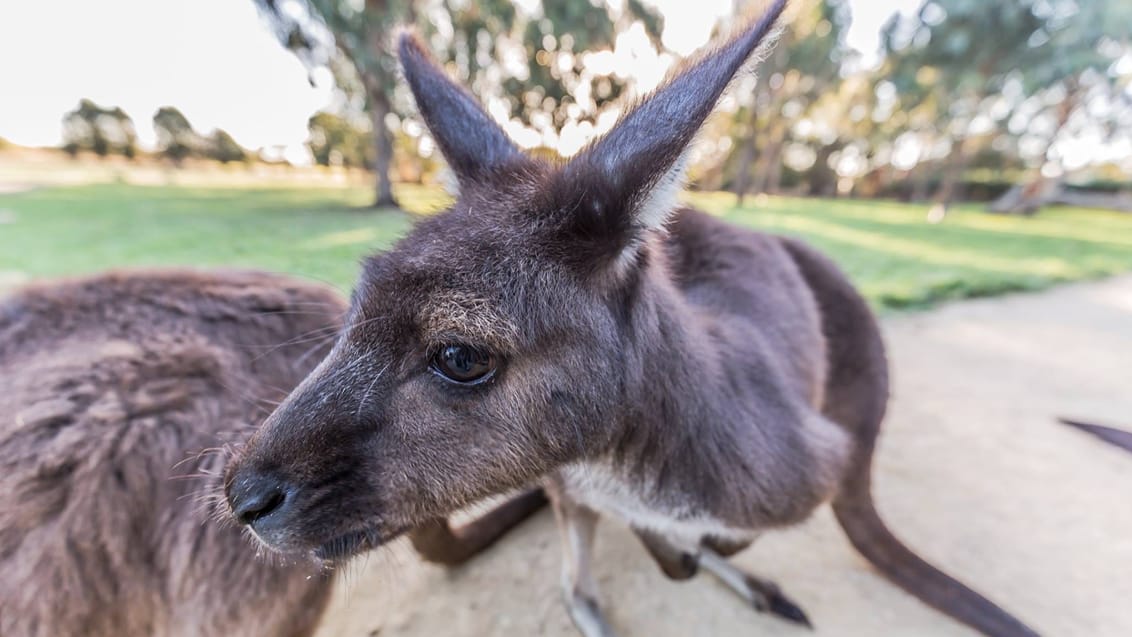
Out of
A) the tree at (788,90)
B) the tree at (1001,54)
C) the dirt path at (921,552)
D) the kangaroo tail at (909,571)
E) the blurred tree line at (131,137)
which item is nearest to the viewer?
the kangaroo tail at (909,571)

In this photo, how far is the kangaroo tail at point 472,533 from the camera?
78.3 inches

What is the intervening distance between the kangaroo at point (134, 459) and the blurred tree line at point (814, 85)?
890mm

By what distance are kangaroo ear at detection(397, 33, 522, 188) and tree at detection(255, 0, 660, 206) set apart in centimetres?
413

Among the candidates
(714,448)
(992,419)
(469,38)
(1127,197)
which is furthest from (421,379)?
(1127,197)

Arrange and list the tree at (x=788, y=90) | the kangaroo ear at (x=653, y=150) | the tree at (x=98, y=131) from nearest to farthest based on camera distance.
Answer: the kangaroo ear at (x=653, y=150) → the tree at (x=98, y=131) → the tree at (x=788, y=90)

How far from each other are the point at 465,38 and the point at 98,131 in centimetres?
517

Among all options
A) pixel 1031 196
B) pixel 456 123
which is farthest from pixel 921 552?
pixel 1031 196

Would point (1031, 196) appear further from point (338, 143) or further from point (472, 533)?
point (472, 533)

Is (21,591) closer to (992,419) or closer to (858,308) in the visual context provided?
(858,308)

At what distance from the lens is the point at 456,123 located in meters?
1.45

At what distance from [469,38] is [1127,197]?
2446cm

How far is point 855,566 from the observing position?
2.31m

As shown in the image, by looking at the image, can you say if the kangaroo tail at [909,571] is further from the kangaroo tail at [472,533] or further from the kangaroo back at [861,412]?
the kangaroo tail at [472,533]

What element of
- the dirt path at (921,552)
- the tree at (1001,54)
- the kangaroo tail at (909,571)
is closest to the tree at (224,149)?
the dirt path at (921,552)
